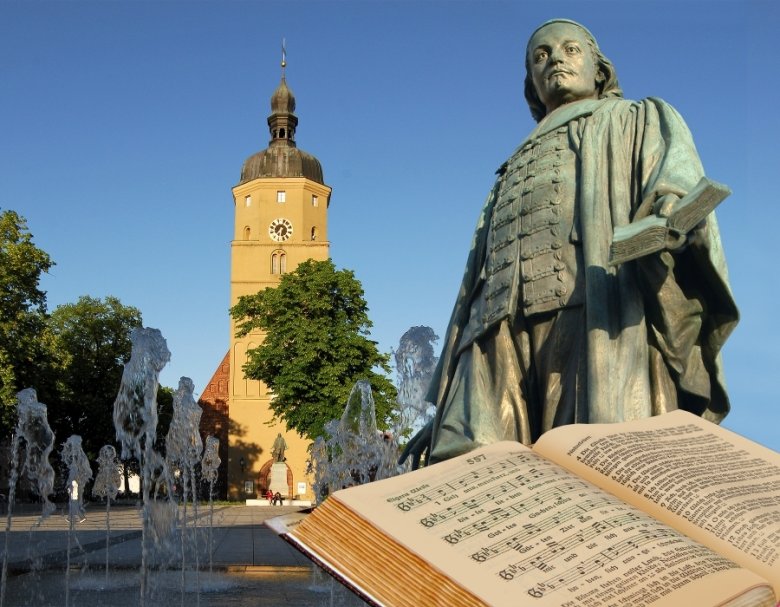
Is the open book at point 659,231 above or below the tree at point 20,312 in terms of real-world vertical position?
below

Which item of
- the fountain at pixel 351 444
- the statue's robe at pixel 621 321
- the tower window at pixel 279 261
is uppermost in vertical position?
the tower window at pixel 279 261

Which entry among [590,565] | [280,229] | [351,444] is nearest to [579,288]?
[590,565]

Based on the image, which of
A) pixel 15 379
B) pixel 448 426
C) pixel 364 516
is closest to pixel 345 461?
pixel 15 379

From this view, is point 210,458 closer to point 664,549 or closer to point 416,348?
point 416,348

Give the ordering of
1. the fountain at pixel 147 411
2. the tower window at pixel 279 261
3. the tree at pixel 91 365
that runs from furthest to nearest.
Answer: the tower window at pixel 279 261 → the tree at pixel 91 365 → the fountain at pixel 147 411

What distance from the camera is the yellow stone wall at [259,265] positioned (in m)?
52.7

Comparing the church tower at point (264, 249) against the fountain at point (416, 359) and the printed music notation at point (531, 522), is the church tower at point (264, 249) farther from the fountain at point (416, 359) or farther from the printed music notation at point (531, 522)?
the printed music notation at point (531, 522)

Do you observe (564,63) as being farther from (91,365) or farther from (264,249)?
(264,249)

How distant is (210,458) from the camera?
5128 cm

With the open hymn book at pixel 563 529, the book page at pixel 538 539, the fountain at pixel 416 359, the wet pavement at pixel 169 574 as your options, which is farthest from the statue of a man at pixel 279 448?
the book page at pixel 538 539

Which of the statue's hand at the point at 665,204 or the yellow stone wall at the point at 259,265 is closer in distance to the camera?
the statue's hand at the point at 665,204

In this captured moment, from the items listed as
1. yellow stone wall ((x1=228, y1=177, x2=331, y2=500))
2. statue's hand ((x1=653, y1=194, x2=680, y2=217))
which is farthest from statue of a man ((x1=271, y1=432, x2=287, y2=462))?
statue's hand ((x1=653, y1=194, x2=680, y2=217))

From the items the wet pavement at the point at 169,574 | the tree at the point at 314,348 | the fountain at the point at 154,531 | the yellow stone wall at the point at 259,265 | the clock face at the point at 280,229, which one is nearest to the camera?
the wet pavement at the point at 169,574

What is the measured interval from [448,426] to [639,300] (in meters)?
0.84
